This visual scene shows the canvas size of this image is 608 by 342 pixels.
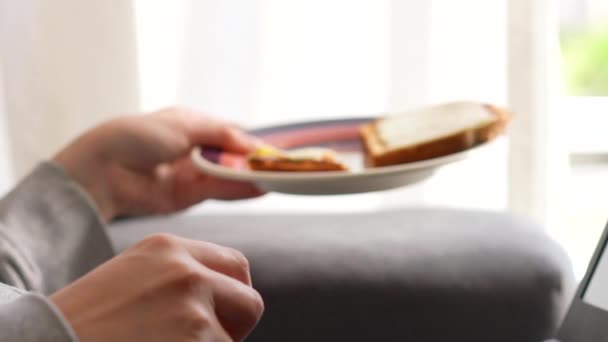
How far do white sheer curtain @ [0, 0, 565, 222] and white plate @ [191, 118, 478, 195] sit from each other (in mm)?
213

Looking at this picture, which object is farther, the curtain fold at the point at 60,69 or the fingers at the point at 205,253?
the curtain fold at the point at 60,69

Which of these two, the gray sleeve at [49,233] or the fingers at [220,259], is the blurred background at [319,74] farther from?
the fingers at [220,259]

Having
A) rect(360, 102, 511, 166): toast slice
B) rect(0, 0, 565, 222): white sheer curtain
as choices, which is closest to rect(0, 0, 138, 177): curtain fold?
rect(0, 0, 565, 222): white sheer curtain

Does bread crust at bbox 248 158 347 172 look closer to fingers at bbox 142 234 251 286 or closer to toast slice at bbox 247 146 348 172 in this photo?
toast slice at bbox 247 146 348 172

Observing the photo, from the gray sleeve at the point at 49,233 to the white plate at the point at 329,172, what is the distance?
0.12 metres

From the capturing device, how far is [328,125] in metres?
0.75

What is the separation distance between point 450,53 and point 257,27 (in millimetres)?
257

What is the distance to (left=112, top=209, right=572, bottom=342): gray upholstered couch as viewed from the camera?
0.57 meters

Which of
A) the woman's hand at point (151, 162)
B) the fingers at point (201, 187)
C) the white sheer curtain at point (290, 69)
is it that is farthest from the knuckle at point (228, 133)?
the white sheer curtain at point (290, 69)

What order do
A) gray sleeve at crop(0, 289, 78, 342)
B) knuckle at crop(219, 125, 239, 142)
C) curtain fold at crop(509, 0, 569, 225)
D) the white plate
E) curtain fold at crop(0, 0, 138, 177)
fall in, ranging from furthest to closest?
curtain fold at crop(0, 0, 138, 177), curtain fold at crop(509, 0, 569, 225), knuckle at crop(219, 125, 239, 142), the white plate, gray sleeve at crop(0, 289, 78, 342)

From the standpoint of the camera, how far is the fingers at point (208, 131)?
73 cm

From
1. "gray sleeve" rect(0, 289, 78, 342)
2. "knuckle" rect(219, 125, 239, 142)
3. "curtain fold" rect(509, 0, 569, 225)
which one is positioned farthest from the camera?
"curtain fold" rect(509, 0, 569, 225)

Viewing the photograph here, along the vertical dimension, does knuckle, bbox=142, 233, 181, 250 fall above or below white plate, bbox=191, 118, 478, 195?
above

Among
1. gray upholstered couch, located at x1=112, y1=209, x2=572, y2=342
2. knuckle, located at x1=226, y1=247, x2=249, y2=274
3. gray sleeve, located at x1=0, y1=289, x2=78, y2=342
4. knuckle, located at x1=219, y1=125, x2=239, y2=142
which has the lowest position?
gray upholstered couch, located at x1=112, y1=209, x2=572, y2=342
